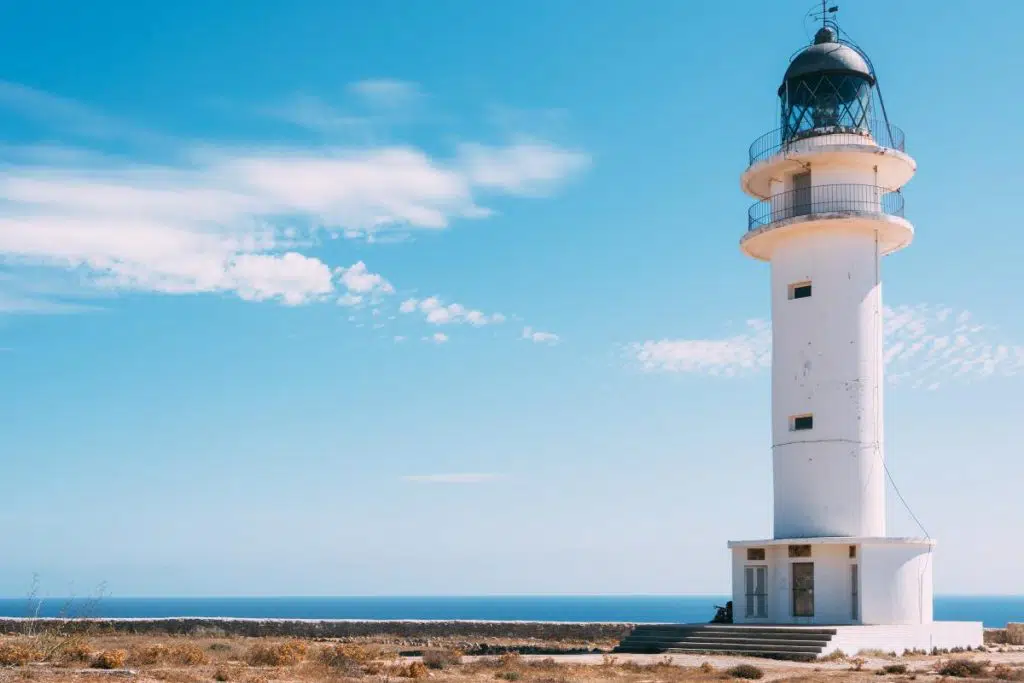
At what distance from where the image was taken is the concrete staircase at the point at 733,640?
2328 cm

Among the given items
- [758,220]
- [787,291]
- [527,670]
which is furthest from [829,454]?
[527,670]

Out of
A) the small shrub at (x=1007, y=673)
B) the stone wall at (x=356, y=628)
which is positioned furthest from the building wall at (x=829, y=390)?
the stone wall at (x=356, y=628)

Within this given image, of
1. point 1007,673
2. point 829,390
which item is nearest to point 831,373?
point 829,390

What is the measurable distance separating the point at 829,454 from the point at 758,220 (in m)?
6.39

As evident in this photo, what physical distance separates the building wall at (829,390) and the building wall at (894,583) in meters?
0.97

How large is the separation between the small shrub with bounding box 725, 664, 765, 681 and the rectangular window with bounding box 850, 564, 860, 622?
7.45 meters

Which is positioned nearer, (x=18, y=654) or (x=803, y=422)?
(x=18, y=654)

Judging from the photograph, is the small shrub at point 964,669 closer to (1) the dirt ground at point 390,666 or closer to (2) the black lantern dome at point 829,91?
(1) the dirt ground at point 390,666

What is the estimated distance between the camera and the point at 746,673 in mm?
19016

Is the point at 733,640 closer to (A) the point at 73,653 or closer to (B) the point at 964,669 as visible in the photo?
(B) the point at 964,669

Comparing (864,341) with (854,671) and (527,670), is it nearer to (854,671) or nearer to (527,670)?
(854,671)

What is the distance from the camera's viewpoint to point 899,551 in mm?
26250

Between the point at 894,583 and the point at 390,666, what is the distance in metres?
12.6

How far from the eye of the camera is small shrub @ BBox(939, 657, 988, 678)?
19.6m
